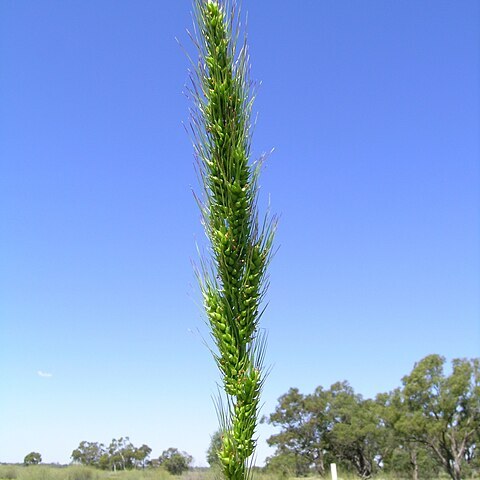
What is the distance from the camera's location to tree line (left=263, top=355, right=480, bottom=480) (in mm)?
38156

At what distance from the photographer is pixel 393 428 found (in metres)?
42.9

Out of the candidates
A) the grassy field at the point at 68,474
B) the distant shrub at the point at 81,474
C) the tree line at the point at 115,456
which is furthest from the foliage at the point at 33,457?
the distant shrub at the point at 81,474

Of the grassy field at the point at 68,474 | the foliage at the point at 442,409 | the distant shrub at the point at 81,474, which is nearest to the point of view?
the grassy field at the point at 68,474

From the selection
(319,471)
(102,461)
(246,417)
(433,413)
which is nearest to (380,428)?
(319,471)

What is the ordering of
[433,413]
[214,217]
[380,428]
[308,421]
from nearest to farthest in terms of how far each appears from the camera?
[214,217] → [433,413] → [380,428] → [308,421]

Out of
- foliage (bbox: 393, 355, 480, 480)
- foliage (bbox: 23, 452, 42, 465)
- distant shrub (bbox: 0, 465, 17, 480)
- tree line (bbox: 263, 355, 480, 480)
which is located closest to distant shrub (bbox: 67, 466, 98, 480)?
distant shrub (bbox: 0, 465, 17, 480)

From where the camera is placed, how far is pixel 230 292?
3.41 metres

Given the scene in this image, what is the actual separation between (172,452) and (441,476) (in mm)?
27791

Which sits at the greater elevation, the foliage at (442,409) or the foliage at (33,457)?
the foliage at (442,409)

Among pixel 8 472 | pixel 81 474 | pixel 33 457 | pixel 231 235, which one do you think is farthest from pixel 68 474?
pixel 33 457

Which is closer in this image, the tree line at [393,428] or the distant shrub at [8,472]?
the distant shrub at [8,472]

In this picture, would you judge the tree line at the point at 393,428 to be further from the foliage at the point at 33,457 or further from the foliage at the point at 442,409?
the foliage at the point at 33,457

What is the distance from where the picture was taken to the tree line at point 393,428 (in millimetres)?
38156

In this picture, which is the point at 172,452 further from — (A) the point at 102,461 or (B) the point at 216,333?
(B) the point at 216,333
